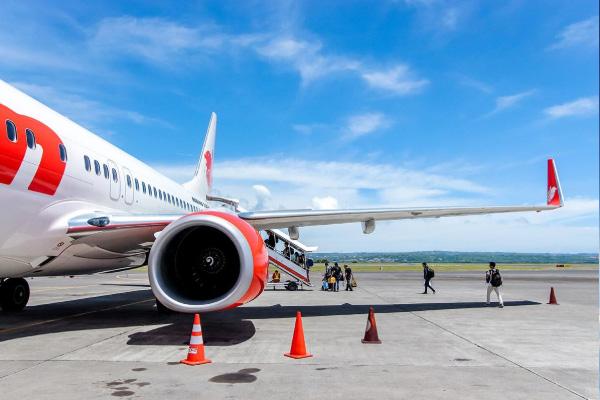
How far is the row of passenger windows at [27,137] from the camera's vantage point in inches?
284

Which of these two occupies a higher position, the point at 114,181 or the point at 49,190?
the point at 114,181

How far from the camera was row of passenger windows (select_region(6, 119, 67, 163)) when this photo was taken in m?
7.20

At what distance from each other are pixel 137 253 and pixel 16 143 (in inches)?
193

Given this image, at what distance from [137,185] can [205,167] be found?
11.0 metres

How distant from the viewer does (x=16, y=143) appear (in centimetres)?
729

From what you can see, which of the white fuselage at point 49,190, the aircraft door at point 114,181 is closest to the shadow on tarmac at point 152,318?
the white fuselage at point 49,190

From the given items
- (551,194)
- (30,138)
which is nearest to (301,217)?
(30,138)

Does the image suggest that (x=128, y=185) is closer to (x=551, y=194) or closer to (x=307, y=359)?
(x=307, y=359)

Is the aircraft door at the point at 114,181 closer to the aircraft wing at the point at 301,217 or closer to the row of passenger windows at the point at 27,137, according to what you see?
the aircraft wing at the point at 301,217

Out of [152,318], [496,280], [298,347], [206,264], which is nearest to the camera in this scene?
[298,347]

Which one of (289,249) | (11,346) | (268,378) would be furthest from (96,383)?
(289,249)

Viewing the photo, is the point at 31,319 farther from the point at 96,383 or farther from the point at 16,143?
the point at 96,383

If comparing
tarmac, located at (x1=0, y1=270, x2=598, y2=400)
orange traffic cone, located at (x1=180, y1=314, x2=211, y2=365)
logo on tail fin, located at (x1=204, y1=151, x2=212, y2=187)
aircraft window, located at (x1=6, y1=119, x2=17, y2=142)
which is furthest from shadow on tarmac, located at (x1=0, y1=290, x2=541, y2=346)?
logo on tail fin, located at (x1=204, y1=151, x2=212, y2=187)

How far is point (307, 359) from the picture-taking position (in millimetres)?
6898
